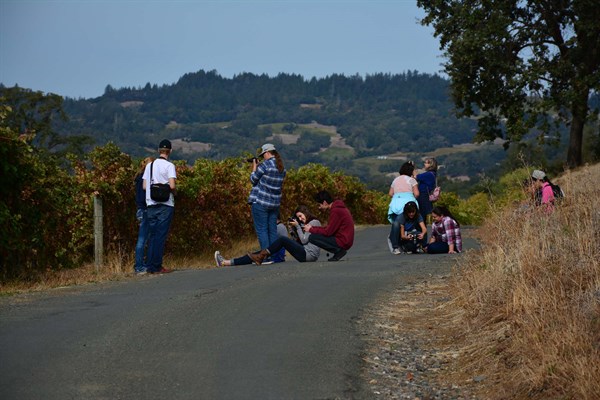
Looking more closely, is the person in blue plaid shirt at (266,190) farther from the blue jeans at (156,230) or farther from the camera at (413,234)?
the camera at (413,234)

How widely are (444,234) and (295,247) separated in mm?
3410

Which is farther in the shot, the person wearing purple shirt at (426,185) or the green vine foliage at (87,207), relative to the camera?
the person wearing purple shirt at (426,185)

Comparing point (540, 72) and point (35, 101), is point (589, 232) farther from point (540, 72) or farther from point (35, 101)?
point (35, 101)

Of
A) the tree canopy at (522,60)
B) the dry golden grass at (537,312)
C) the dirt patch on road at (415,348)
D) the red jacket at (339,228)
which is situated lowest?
the dirt patch on road at (415,348)

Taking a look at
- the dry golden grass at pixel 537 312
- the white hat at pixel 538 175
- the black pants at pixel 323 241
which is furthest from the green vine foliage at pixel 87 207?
the white hat at pixel 538 175

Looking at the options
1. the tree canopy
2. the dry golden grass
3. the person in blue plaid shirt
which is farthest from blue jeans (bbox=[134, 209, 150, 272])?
the tree canopy

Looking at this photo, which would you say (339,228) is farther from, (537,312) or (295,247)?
(537,312)

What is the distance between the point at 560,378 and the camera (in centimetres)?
711

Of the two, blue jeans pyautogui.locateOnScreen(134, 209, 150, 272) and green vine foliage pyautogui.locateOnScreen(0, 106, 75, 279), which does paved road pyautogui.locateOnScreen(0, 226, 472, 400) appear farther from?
green vine foliage pyautogui.locateOnScreen(0, 106, 75, 279)

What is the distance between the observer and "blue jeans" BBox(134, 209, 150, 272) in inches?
618

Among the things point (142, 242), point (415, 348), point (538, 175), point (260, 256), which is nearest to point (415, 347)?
point (415, 348)

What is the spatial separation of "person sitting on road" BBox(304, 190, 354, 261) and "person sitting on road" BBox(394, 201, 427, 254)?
1.56 metres

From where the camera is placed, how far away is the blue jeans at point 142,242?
51.5 feet

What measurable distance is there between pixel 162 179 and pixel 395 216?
5.47 m
